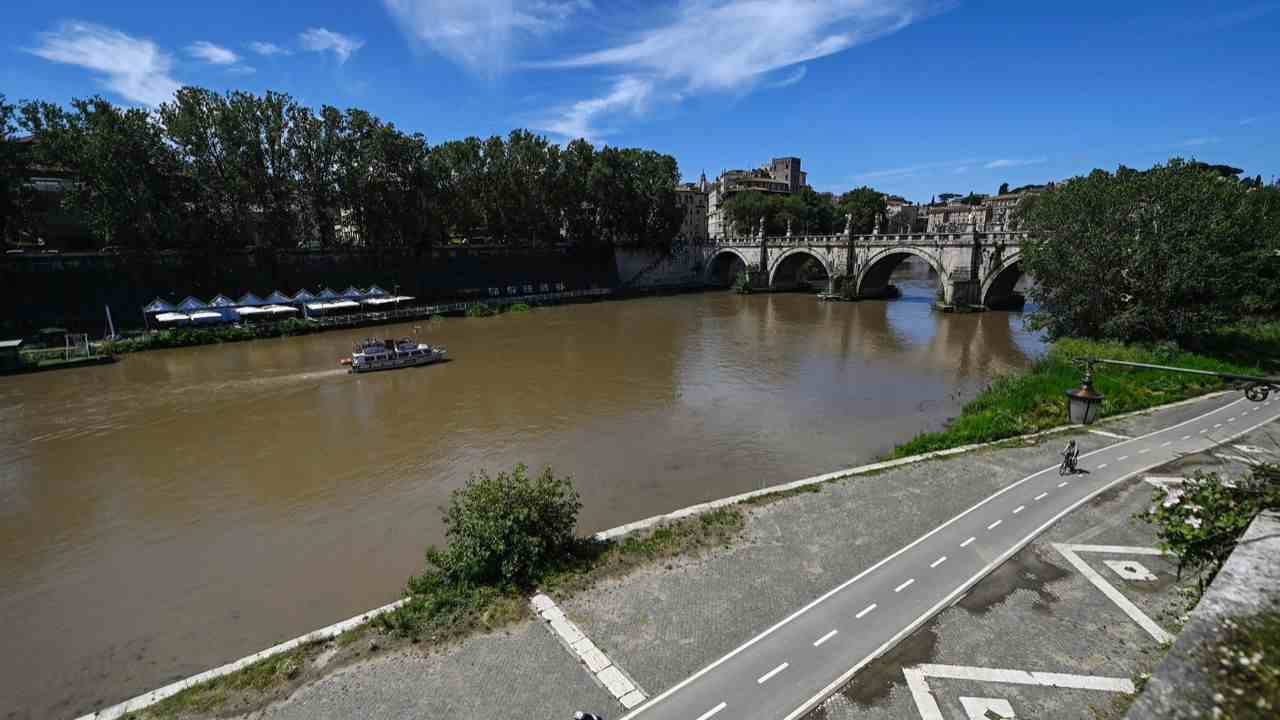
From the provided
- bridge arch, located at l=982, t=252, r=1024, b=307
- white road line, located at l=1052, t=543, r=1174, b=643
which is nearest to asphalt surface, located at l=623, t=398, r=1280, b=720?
white road line, located at l=1052, t=543, r=1174, b=643

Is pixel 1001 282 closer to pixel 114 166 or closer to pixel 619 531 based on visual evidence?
pixel 619 531

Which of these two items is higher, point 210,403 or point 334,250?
point 334,250

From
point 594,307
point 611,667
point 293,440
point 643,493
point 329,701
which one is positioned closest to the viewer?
point 329,701

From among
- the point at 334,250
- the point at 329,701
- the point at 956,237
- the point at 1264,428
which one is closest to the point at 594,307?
the point at 334,250

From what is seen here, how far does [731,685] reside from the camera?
7.79 meters

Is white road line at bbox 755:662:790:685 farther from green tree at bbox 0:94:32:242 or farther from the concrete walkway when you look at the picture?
green tree at bbox 0:94:32:242

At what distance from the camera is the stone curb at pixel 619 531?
782 centimetres

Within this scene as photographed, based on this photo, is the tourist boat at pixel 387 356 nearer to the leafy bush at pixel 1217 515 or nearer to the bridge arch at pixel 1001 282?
the leafy bush at pixel 1217 515

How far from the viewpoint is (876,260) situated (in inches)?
2224

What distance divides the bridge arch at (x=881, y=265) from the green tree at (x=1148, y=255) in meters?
21.9

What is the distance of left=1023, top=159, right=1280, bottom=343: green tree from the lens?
82.7ft

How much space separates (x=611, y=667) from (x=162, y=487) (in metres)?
15.9

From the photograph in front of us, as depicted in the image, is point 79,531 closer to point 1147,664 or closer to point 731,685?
point 731,685

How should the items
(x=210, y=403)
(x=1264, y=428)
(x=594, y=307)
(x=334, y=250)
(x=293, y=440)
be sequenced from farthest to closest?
(x=594, y=307) → (x=334, y=250) → (x=210, y=403) → (x=293, y=440) → (x=1264, y=428)
